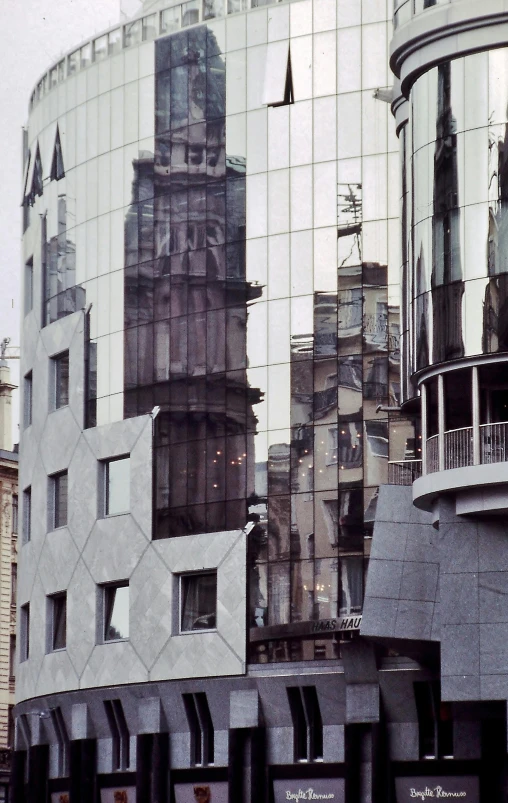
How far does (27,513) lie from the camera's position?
216 ft

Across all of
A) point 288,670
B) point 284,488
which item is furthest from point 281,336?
point 288,670

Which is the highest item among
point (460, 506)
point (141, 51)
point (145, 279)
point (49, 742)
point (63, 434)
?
point (141, 51)

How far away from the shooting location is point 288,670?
53.1m

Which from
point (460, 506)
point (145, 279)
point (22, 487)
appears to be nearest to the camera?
point (460, 506)

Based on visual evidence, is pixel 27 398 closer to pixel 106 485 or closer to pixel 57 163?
pixel 106 485

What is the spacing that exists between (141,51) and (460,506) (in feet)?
72.0

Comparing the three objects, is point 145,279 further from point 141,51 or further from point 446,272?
point 446,272

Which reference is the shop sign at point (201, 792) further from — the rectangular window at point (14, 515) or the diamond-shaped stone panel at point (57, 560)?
the rectangular window at point (14, 515)

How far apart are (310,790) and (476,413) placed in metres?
13.9

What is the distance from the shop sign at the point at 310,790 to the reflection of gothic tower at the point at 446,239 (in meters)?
13.6

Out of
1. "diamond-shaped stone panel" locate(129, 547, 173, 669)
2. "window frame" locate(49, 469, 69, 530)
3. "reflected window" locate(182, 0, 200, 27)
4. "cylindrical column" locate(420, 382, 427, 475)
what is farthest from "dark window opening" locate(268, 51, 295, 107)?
"window frame" locate(49, 469, 69, 530)

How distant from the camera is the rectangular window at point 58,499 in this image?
62312 mm

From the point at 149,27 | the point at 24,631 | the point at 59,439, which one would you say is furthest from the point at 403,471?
the point at 24,631

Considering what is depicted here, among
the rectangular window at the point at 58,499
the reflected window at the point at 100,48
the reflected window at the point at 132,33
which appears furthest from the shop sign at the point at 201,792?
the reflected window at the point at 100,48
